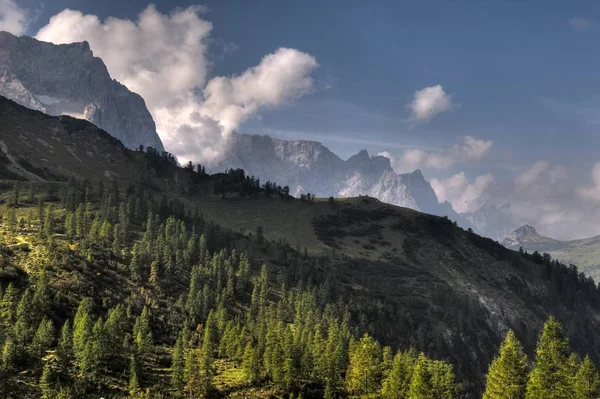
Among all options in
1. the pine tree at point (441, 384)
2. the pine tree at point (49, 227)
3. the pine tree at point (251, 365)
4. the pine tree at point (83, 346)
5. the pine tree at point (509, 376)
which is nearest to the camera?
the pine tree at point (509, 376)

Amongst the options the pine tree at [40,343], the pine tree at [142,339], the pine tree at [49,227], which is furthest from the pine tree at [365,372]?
Answer: the pine tree at [49,227]

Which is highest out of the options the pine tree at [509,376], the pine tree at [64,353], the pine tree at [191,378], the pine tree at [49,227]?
the pine tree at [49,227]

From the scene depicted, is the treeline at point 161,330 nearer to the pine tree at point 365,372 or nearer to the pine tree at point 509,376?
the pine tree at point 365,372

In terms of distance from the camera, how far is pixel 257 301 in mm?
155250

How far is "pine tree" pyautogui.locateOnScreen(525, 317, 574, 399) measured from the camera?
2429 inches

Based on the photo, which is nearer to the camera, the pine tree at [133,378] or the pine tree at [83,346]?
the pine tree at [133,378]

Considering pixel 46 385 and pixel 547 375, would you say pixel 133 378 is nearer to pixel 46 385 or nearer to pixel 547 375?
pixel 46 385

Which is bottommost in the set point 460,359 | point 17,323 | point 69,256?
point 460,359

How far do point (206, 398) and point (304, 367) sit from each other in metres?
22.7

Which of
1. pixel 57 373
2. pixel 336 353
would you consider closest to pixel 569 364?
pixel 336 353

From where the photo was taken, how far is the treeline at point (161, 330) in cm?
8081

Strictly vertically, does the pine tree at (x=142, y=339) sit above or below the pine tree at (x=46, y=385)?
above

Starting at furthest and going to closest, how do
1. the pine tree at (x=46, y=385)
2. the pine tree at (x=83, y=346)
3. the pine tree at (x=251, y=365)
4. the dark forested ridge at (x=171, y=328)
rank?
the pine tree at (x=251, y=365)
the dark forested ridge at (x=171, y=328)
the pine tree at (x=83, y=346)
the pine tree at (x=46, y=385)

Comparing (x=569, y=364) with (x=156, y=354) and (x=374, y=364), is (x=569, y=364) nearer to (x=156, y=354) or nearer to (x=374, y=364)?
(x=374, y=364)
